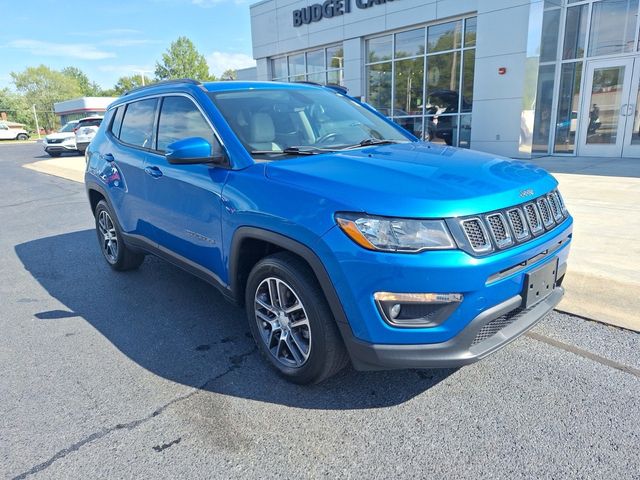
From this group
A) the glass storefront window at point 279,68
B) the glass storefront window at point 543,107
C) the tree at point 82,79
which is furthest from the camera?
the tree at point 82,79

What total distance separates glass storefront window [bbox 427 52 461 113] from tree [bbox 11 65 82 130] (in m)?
104

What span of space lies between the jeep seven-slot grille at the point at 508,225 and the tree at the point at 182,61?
87402mm

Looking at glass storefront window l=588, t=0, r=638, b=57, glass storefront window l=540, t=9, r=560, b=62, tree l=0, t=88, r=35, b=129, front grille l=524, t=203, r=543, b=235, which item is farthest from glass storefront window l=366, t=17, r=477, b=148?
tree l=0, t=88, r=35, b=129

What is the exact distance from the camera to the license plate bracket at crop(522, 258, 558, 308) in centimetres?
243

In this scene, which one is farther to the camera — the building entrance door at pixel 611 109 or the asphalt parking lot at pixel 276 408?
the building entrance door at pixel 611 109

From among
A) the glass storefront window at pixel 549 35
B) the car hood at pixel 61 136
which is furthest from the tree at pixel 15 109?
the glass storefront window at pixel 549 35

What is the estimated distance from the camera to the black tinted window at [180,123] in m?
3.27

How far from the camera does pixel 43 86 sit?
101500 millimetres

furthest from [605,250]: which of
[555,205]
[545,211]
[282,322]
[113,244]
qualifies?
[113,244]

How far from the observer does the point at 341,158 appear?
279cm

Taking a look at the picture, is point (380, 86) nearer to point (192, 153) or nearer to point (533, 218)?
point (192, 153)

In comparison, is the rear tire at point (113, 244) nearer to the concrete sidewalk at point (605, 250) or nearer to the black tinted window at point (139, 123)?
the black tinted window at point (139, 123)

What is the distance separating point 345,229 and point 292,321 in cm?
80

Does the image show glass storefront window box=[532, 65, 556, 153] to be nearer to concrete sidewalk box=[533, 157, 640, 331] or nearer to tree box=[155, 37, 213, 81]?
concrete sidewalk box=[533, 157, 640, 331]
